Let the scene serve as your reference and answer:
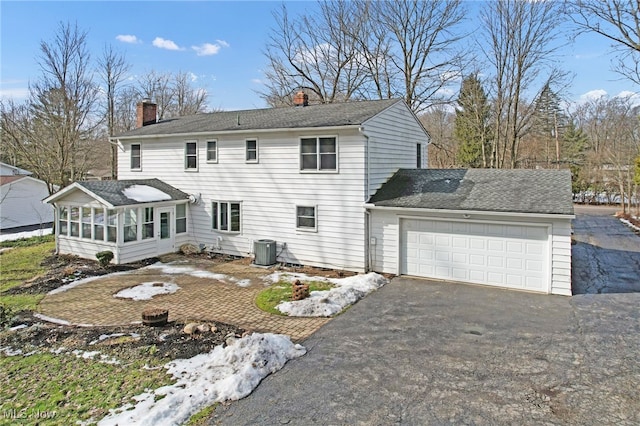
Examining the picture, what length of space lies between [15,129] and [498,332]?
2702cm

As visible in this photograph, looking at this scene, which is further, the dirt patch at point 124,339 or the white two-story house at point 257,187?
the white two-story house at point 257,187

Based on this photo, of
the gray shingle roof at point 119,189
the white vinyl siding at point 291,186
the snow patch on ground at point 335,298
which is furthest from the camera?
the gray shingle roof at point 119,189

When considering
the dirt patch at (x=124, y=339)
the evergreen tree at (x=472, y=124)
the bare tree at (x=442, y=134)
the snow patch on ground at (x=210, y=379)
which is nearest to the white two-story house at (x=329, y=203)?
the dirt patch at (x=124, y=339)

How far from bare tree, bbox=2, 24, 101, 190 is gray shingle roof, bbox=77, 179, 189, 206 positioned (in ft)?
25.2

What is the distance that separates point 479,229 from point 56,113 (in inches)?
871

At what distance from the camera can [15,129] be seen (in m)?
23.1

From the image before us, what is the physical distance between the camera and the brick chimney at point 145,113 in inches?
795

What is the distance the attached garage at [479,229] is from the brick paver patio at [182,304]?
183 inches

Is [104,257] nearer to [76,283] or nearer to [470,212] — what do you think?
[76,283]

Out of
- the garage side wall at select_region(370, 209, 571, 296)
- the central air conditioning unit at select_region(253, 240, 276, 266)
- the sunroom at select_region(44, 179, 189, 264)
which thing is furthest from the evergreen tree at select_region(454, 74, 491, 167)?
the sunroom at select_region(44, 179, 189, 264)

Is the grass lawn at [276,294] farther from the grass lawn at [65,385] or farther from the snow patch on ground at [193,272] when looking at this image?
the grass lawn at [65,385]

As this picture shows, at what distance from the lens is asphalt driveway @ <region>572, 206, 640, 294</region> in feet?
39.0

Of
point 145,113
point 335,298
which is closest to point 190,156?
point 145,113

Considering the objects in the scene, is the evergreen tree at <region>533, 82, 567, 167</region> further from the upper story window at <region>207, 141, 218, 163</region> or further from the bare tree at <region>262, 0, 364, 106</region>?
→ the upper story window at <region>207, 141, 218, 163</region>
